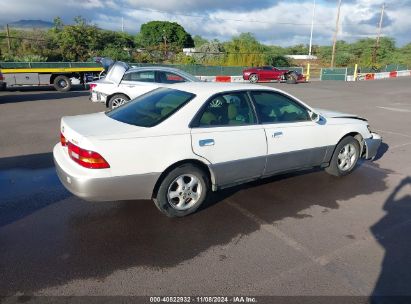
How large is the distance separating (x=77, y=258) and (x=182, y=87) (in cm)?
242

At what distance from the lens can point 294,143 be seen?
14.9ft

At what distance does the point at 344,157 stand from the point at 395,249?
2.21 m

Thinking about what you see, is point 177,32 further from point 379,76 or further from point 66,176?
point 66,176

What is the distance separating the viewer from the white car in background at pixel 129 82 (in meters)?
10.2

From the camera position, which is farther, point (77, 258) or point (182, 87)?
point (182, 87)

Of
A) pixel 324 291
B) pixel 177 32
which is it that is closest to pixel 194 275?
pixel 324 291

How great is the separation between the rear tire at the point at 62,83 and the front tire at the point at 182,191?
1494cm

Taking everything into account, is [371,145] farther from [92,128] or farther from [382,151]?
[92,128]

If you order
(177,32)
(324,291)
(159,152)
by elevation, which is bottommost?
(324,291)

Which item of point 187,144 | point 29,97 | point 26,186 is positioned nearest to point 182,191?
point 187,144

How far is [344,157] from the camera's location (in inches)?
211

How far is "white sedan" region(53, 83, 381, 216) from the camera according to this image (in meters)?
3.43

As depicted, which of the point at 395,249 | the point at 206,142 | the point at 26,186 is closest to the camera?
the point at 395,249

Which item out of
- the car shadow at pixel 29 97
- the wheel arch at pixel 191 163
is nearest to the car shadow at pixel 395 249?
the wheel arch at pixel 191 163
